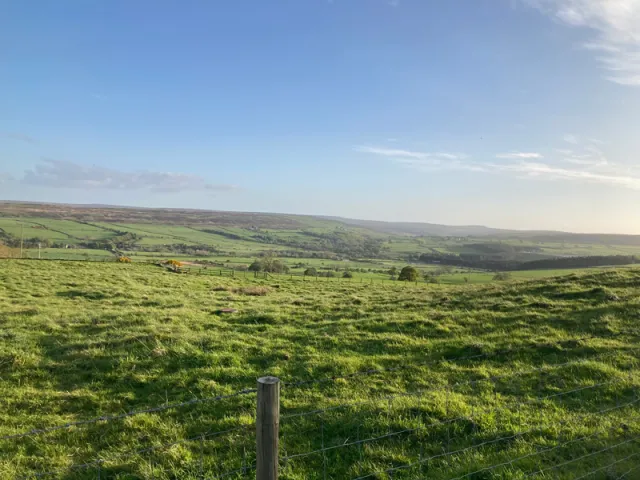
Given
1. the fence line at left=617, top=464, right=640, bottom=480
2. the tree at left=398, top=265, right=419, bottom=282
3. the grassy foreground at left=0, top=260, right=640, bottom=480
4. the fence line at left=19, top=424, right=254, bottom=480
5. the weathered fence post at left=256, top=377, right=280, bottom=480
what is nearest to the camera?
the weathered fence post at left=256, top=377, right=280, bottom=480

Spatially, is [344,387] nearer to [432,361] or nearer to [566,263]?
[432,361]

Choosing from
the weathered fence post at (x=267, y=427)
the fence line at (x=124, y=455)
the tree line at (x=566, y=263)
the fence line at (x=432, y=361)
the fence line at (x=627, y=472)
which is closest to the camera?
the weathered fence post at (x=267, y=427)

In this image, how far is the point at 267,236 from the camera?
502 ft

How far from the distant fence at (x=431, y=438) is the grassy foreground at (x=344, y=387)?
30 mm

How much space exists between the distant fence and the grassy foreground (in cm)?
3

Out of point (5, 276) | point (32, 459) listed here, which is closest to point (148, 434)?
point (32, 459)

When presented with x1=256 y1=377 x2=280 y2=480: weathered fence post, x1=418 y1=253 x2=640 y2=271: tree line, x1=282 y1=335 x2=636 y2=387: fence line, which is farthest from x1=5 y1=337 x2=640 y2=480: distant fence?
x1=418 y1=253 x2=640 y2=271: tree line

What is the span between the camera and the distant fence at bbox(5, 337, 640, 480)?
523 cm

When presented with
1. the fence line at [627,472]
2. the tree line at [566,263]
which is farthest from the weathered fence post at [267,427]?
the tree line at [566,263]

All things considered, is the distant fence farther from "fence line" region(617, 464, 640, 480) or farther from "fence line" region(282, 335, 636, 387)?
"fence line" region(282, 335, 636, 387)

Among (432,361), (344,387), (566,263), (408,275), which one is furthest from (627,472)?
(566,263)

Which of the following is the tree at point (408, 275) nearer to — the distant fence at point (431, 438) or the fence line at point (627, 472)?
the distant fence at point (431, 438)

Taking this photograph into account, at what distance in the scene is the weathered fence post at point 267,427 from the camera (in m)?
3.12

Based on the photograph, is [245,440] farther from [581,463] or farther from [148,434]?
[581,463]
